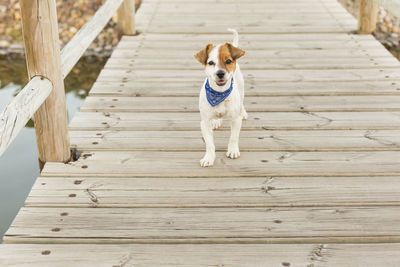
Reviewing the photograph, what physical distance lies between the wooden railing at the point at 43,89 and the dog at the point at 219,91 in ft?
2.95

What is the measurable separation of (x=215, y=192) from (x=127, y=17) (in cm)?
382

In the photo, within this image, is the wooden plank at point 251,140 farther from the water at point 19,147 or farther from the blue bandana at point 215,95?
the water at point 19,147

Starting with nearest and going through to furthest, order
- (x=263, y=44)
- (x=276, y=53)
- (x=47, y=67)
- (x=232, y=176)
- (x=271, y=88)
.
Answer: (x=47, y=67) < (x=232, y=176) < (x=271, y=88) < (x=276, y=53) < (x=263, y=44)

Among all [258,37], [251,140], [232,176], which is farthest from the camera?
[258,37]

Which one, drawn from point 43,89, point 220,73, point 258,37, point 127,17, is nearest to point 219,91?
point 220,73

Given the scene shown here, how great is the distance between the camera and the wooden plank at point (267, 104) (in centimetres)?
396

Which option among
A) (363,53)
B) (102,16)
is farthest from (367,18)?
(102,16)

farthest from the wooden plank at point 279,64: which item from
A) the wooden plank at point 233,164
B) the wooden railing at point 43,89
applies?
the wooden plank at point 233,164

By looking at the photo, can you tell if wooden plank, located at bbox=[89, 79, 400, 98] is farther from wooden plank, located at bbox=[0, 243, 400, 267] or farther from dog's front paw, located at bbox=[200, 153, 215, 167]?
wooden plank, located at bbox=[0, 243, 400, 267]

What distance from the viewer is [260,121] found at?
3.73m

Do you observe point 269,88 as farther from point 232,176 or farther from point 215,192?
point 215,192

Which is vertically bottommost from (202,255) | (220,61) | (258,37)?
(258,37)

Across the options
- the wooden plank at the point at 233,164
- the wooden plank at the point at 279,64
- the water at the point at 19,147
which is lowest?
the water at the point at 19,147

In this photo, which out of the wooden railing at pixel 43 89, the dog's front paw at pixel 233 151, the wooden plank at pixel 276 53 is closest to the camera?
the wooden railing at pixel 43 89
